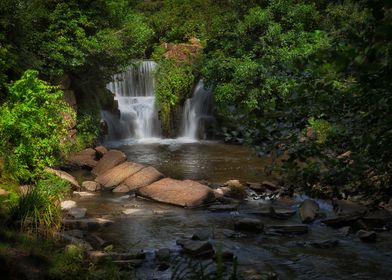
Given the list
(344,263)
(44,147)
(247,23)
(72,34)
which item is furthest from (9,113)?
(247,23)

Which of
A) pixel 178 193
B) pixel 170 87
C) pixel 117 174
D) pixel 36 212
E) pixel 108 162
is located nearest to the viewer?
pixel 36 212

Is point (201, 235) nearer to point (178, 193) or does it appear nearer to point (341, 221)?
point (178, 193)

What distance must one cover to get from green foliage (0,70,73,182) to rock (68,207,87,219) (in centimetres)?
130

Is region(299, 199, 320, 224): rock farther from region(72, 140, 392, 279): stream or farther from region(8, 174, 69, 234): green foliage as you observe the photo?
region(8, 174, 69, 234): green foliage

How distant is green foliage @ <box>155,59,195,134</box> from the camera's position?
76.1 ft

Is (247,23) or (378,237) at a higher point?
(247,23)

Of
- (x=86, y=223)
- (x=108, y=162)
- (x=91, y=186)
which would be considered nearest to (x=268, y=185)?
(x=91, y=186)

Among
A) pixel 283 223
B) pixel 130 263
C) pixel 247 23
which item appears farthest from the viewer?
pixel 247 23

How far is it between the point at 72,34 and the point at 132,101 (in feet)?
24.4

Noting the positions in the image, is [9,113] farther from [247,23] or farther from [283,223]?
[247,23]

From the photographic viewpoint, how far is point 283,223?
1066 centimetres

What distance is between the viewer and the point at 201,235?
9.59 meters

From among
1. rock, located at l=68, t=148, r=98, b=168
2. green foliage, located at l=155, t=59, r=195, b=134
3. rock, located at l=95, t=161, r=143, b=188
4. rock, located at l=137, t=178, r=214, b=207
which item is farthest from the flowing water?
green foliage, located at l=155, t=59, r=195, b=134

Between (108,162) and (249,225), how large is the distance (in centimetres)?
632
